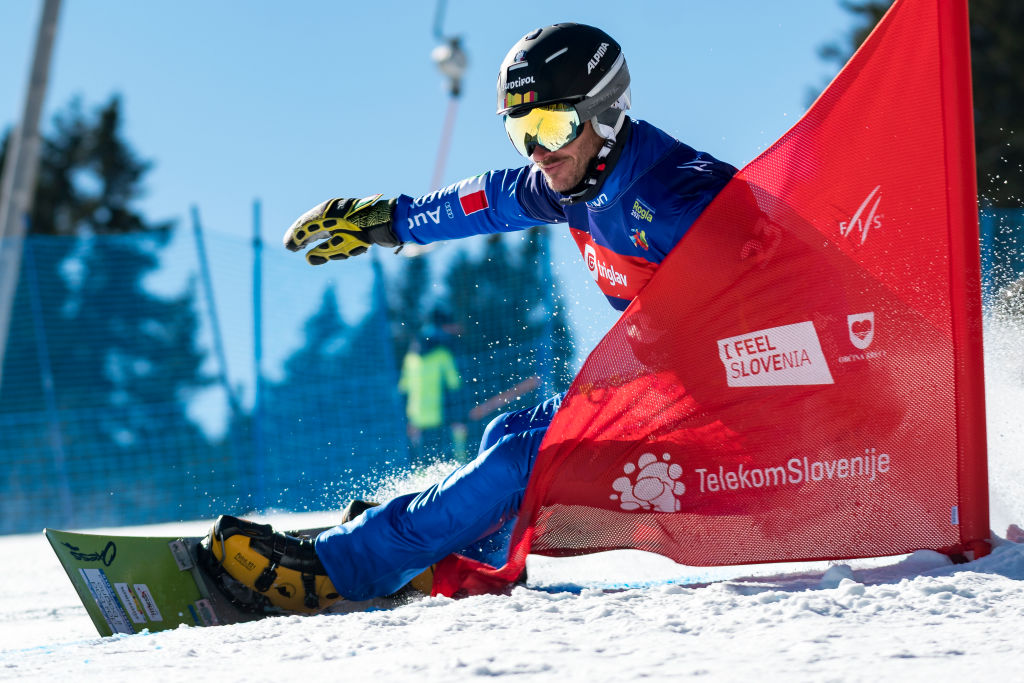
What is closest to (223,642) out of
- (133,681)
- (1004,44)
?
(133,681)

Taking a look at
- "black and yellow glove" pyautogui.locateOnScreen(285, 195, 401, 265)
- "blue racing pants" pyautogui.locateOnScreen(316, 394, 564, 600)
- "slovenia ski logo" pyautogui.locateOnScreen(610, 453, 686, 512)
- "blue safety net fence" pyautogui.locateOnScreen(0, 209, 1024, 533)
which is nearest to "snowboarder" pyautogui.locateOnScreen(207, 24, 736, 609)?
"blue racing pants" pyautogui.locateOnScreen(316, 394, 564, 600)

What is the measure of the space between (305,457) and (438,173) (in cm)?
988

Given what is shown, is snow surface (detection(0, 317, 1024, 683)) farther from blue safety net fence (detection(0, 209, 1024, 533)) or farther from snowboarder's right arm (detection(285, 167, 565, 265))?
blue safety net fence (detection(0, 209, 1024, 533))

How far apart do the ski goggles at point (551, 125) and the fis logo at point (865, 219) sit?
838 mm

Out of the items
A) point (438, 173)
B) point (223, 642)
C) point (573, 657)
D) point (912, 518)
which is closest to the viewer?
point (573, 657)

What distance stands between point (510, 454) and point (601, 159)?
901 millimetres

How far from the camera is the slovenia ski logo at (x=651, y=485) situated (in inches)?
101

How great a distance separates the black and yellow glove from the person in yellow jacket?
13.2 ft

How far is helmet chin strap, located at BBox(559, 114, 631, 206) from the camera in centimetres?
280

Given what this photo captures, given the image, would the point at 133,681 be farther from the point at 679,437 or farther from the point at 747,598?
the point at 679,437

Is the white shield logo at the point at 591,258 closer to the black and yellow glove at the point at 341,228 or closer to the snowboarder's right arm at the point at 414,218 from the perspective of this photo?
the snowboarder's right arm at the point at 414,218

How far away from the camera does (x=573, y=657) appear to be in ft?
5.50

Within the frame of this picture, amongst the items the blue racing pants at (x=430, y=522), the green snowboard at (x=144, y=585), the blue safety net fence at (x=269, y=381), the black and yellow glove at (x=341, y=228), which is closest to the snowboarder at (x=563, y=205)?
the blue racing pants at (x=430, y=522)

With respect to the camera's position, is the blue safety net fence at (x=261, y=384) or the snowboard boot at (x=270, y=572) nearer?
the snowboard boot at (x=270, y=572)
